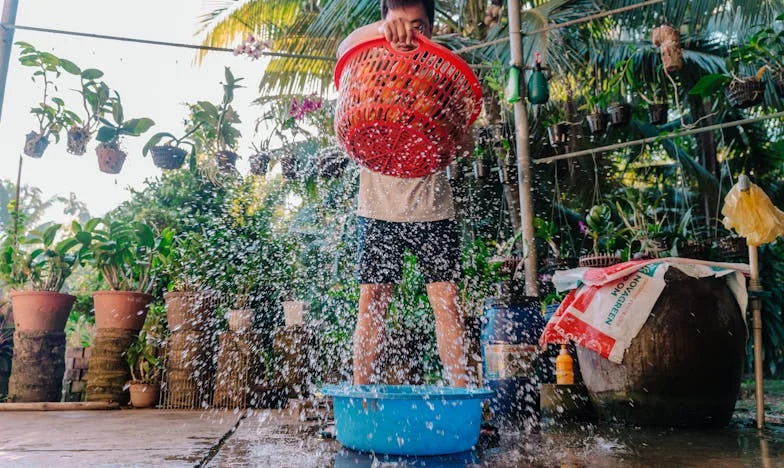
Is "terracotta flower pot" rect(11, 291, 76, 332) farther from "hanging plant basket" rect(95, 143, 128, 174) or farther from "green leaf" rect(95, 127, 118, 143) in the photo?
"green leaf" rect(95, 127, 118, 143)

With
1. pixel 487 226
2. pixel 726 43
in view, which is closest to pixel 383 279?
pixel 487 226

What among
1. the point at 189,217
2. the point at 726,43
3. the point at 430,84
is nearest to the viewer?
the point at 430,84

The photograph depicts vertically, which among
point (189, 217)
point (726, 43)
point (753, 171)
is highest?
point (726, 43)

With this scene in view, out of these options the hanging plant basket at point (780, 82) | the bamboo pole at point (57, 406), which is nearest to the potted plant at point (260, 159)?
the bamboo pole at point (57, 406)

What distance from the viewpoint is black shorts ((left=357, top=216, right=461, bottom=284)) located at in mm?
2016

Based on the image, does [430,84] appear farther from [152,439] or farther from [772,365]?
[772,365]

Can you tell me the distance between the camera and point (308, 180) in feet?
13.5

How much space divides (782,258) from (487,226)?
129 inches

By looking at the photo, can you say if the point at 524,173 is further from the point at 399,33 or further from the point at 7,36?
the point at 7,36

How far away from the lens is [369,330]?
1996mm

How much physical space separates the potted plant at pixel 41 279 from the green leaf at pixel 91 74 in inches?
39.7

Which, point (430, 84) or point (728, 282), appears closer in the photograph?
point (430, 84)

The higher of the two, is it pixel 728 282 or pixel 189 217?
pixel 189 217

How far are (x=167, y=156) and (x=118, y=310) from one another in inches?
44.7
